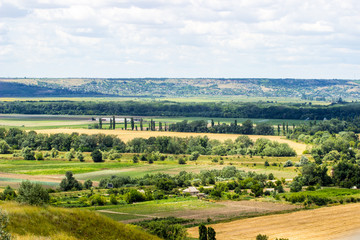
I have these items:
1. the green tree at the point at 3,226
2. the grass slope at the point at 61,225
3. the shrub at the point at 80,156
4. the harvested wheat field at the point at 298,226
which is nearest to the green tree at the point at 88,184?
the harvested wheat field at the point at 298,226

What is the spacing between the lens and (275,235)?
5472cm

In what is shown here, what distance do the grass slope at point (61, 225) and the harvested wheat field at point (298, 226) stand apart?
11.5 meters

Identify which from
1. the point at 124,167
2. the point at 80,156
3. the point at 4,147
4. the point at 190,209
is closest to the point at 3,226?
the point at 190,209

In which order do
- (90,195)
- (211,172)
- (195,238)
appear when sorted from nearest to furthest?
(195,238), (90,195), (211,172)

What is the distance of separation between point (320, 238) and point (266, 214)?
11.0m

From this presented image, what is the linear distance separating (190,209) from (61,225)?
90.3 ft

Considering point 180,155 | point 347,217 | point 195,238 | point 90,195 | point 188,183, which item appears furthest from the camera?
point 180,155

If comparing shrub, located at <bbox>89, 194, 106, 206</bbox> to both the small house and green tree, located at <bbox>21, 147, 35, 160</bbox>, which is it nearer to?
the small house

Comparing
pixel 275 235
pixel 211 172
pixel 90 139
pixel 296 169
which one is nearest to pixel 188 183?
pixel 211 172

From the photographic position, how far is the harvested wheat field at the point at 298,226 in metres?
54.8

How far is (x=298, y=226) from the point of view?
58875 mm

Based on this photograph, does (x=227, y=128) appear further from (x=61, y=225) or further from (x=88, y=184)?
(x=61, y=225)

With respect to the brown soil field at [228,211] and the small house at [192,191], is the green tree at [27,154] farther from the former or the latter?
the brown soil field at [228,211]

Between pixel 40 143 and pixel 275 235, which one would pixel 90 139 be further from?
pixel 275 235
